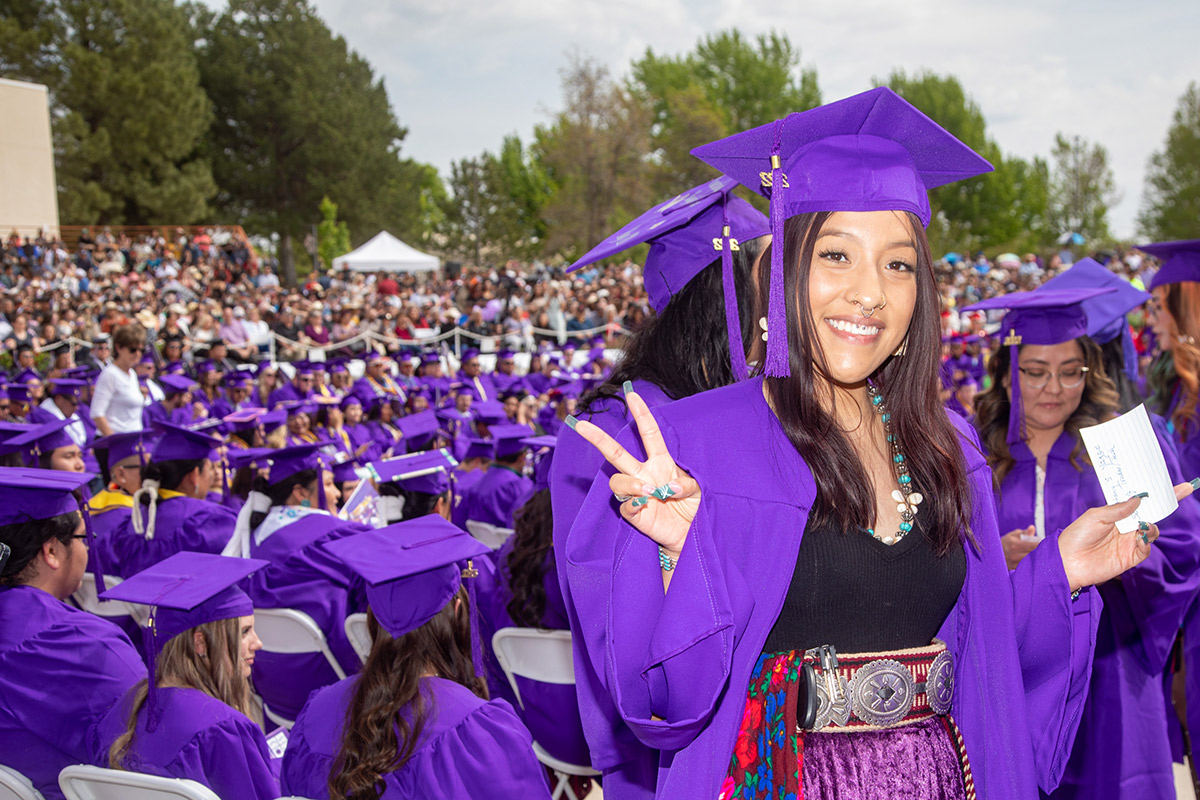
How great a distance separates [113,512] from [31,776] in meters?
2.66

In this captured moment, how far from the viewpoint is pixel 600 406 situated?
2012mm

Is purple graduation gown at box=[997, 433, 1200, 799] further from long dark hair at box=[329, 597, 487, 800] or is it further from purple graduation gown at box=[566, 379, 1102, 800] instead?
long dark hair at box=[329, 597, 487, 800]

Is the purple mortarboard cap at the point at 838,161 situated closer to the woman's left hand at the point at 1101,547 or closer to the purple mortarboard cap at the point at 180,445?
the woman's left hand at the point at 1101,547

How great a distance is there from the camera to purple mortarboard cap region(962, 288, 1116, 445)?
3.29 m

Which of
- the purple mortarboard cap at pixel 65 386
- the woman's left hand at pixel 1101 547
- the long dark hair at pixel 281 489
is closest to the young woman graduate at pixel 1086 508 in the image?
the woman's left hand at pixel 1101 547

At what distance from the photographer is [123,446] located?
600 centimetres

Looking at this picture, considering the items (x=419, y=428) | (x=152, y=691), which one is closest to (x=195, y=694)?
(x=152, y=691)

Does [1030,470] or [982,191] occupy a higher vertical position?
[982,191]

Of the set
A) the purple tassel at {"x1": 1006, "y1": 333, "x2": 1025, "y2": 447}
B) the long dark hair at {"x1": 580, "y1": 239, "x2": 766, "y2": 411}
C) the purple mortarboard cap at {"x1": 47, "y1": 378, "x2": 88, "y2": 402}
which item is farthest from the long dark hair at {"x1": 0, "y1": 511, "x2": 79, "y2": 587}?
the purple mortarboard cap at {"x1": 47, "y1": 378, "x2": 88, "y2": 402}

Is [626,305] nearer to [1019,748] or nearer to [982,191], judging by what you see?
[1019,748]

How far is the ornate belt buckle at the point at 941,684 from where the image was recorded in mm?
1535

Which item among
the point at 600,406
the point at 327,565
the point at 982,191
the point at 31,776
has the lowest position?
the point at 31,776

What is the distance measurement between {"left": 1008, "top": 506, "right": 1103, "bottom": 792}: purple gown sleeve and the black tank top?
0.78ft

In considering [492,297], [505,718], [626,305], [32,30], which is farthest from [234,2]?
[505,718]
